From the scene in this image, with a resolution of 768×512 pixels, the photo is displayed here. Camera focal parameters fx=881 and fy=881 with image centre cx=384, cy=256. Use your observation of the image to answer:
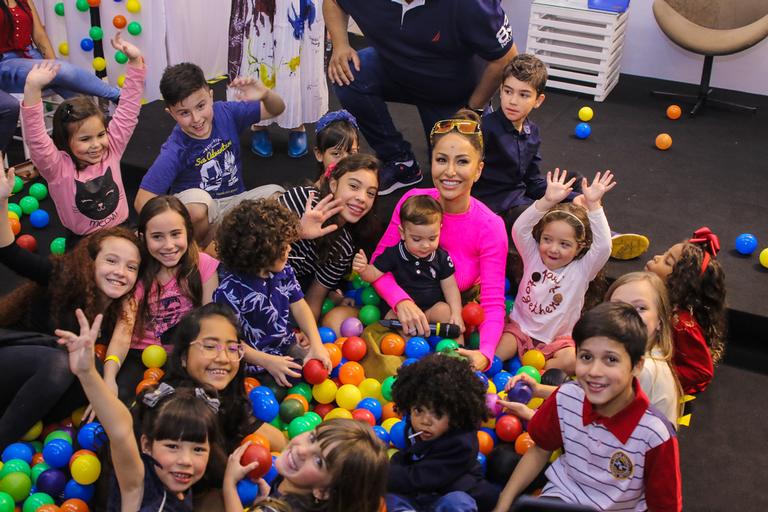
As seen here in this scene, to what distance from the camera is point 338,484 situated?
203 centimetres

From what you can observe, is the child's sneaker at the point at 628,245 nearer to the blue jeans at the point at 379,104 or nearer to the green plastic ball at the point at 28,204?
the blue jeans at the point at 379,104

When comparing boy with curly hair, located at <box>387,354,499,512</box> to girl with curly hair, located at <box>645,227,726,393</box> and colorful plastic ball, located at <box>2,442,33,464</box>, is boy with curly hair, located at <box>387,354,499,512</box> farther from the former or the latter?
colorful plastic ball, located at <box>2,442,33,464</box>

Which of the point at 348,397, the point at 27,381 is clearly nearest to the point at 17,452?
the point at 27,381

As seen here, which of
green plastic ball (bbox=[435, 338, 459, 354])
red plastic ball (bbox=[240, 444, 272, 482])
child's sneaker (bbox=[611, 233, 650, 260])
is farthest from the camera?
child's sneaker (bbox=[611, 233, 650, 260])

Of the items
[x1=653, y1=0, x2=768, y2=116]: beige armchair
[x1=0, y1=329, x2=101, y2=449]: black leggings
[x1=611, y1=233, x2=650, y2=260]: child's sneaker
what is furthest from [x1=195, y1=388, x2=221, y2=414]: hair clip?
[x1=653, y1=0, x2=768, y2=116]: beige armchair

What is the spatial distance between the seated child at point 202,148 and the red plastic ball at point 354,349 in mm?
762

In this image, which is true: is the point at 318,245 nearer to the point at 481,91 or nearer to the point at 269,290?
the point at 269,290

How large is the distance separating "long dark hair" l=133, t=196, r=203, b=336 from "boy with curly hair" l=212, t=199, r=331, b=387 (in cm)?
10

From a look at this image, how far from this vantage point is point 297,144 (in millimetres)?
4457

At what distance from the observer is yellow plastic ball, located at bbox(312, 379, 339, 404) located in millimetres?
3035

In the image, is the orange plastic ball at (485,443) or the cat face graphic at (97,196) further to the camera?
the cat face graphic at (97,196)

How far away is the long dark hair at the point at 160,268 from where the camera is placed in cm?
292

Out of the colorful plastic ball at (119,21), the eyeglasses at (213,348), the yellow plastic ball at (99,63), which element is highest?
the eyeglasses at (213,348)

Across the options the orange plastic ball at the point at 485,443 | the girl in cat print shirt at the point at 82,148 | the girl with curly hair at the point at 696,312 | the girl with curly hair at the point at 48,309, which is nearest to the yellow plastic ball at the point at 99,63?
the girl in cat print shirt at the point at 82,148
